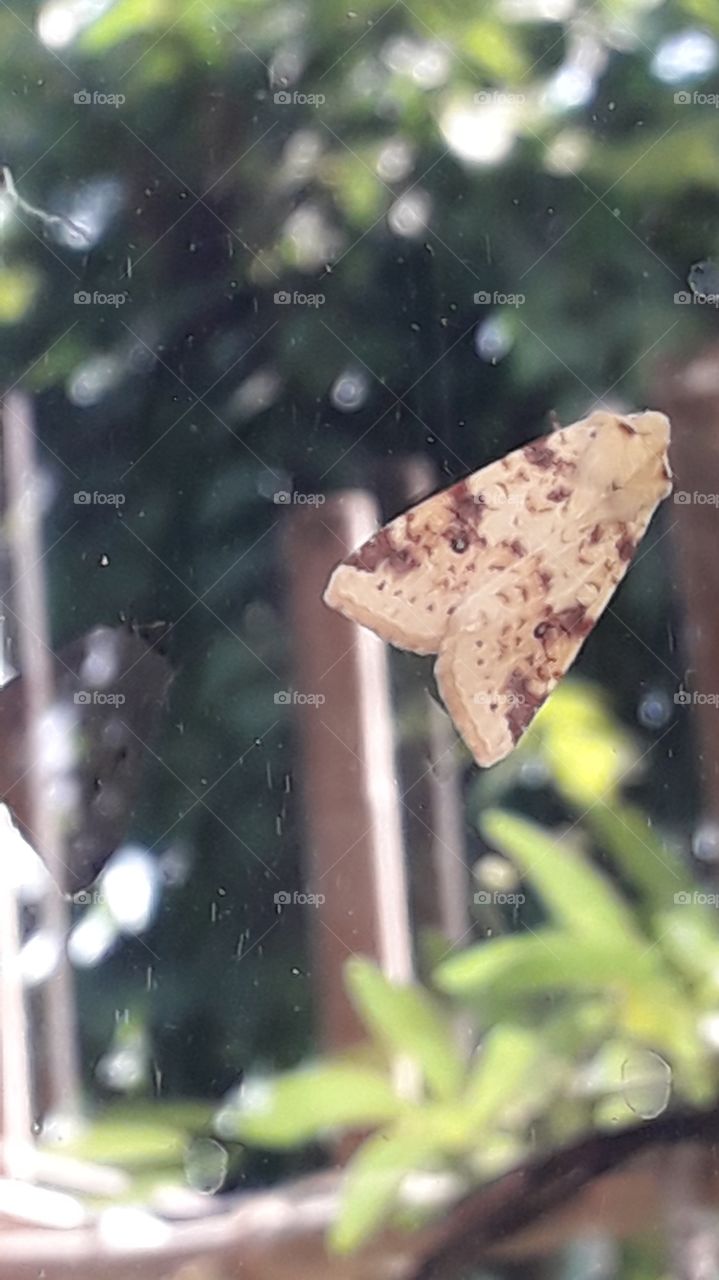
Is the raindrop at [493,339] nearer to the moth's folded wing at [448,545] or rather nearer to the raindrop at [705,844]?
the moth's folded wing at [448,545]

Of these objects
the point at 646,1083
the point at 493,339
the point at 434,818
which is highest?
the point at 493,339

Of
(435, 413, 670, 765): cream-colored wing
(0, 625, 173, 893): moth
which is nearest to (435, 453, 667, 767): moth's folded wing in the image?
(435, 413, 670, 765): cream-colored wing

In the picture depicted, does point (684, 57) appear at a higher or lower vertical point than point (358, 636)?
higher

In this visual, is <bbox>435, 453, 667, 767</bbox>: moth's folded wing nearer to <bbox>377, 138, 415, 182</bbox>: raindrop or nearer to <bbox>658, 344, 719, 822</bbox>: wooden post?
<bbox>658, 344, 719, 822</bbox>: wooden post

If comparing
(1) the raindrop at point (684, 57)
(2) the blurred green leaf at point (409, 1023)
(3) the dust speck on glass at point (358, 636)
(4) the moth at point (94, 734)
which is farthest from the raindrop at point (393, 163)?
(2) the blurred green leaf at point (409, 1023)

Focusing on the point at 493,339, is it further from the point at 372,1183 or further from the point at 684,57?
the point at 372,1183

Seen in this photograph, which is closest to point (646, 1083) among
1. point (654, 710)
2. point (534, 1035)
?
point (534, 1035)
